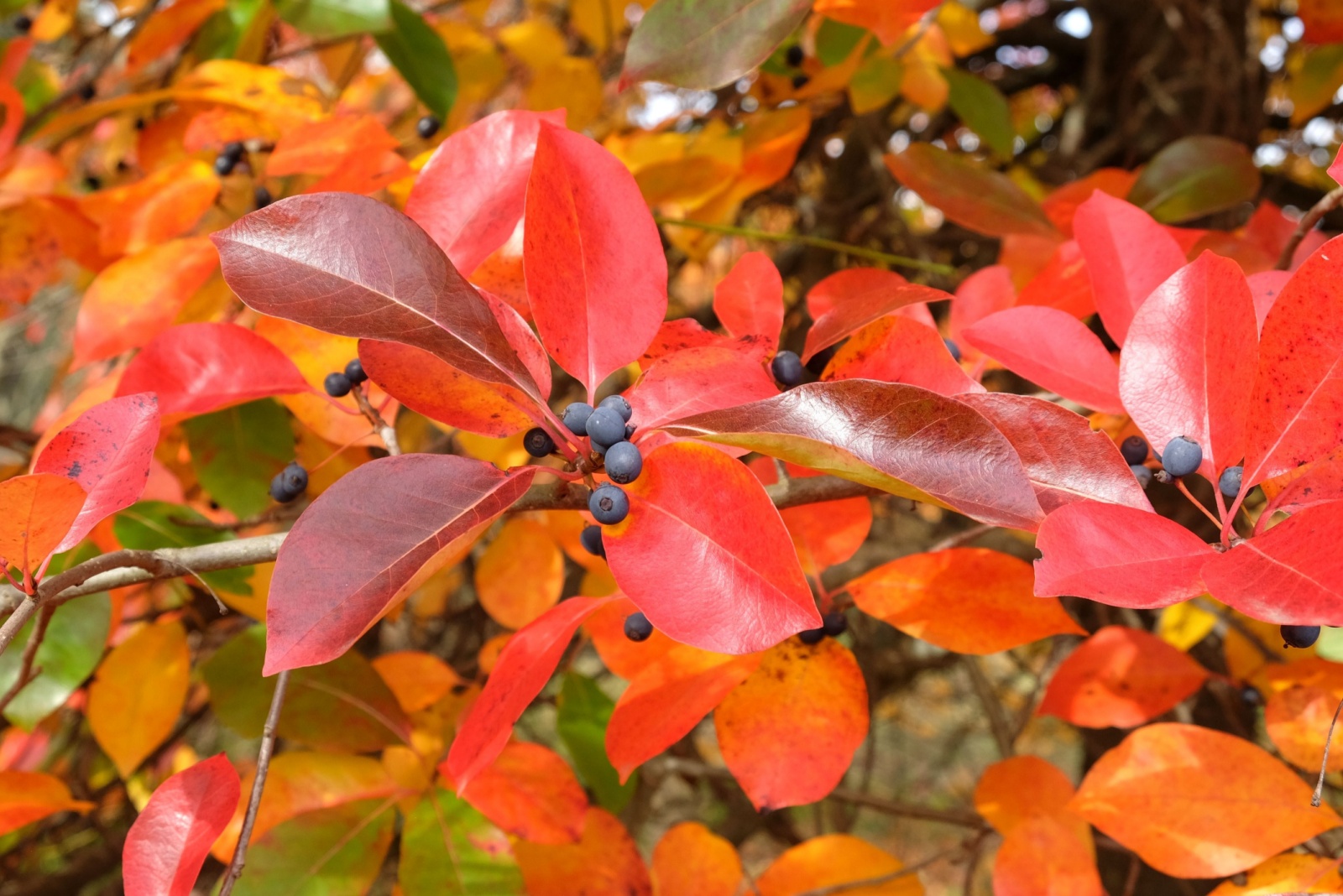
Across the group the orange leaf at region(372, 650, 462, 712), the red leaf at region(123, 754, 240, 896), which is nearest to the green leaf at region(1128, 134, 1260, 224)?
the orange leaf at region(372, 650, 462, 712)

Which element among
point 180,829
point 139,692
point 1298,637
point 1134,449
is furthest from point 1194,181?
point 139,692

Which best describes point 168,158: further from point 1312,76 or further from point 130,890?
point 1312,76

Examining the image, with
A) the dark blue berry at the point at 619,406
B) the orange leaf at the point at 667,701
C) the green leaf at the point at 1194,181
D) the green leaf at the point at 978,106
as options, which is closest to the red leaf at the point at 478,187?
the dark blue berry at the point at 619,406

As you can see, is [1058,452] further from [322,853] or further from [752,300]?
[322,853]

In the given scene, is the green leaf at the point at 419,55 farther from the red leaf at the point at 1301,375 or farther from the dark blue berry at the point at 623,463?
the red leaf at the point at 1301,375

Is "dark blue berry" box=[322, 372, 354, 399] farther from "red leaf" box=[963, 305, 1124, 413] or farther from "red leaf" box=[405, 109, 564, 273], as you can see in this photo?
"red leaf" box=[963, 305, 1124, 413]

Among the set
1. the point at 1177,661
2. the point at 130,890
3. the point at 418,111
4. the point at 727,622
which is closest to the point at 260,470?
the point at 130,890
